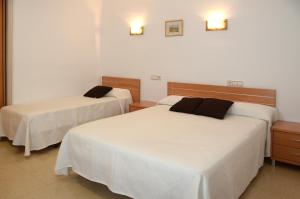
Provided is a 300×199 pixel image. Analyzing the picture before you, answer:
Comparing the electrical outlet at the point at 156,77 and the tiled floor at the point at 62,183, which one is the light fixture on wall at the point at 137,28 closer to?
the electrical outlet at the point at 156,77

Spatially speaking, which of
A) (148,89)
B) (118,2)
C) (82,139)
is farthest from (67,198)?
(118,2)

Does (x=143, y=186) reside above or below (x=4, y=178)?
above

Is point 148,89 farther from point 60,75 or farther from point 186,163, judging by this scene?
point 186,163

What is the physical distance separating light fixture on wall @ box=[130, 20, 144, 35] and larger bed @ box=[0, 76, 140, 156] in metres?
1.12

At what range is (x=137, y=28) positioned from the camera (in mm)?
4555

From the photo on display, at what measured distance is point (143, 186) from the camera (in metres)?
1.99

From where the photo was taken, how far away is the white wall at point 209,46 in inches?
127

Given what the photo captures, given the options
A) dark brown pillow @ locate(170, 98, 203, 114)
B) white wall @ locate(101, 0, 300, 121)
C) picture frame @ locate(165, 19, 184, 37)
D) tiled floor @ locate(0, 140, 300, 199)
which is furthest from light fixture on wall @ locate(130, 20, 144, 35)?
tiled floor @ locate(0, 140, 300, 199)

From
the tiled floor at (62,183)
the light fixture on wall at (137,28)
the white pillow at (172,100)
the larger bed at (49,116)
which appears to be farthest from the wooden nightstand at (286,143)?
the light fixture on wall at (137,28)

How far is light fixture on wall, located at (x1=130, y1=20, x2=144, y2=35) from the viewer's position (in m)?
4.53

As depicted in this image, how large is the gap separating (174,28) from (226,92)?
131cm

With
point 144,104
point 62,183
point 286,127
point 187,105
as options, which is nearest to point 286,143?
point 286,127

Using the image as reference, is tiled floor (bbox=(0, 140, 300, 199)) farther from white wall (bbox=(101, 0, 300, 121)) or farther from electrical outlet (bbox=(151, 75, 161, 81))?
electrical outlet (bbox=(151, 75, 161, 81))

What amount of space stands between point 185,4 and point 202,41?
64 centimetres
